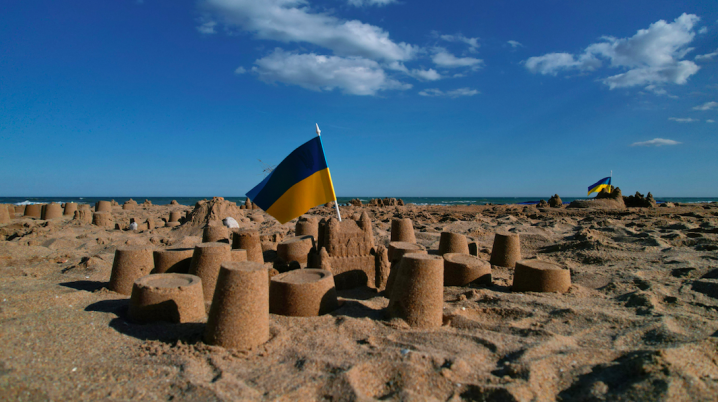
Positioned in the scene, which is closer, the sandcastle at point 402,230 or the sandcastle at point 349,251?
the sandcastle at point 349,251

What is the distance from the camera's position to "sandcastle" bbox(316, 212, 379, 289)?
515cm

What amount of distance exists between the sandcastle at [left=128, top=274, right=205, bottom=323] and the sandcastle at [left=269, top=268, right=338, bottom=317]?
85 centimetres

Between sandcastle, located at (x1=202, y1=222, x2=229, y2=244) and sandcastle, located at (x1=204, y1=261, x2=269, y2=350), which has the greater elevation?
sandcastle, located at (x1=202, y1=222, x2=229, y2=244)

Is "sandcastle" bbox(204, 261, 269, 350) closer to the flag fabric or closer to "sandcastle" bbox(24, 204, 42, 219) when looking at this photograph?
Answer: the flag fabric

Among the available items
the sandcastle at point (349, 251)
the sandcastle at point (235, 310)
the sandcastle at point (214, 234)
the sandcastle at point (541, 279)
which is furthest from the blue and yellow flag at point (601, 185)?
the sandcastle at point (235, 310)

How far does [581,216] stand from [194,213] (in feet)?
52.8

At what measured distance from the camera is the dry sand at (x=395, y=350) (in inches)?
→ 96.6

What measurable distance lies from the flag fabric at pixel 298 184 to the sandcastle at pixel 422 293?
7.68ft

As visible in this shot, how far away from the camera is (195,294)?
3.74 m

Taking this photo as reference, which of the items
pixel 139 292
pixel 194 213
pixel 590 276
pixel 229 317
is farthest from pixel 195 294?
pixel 194 213

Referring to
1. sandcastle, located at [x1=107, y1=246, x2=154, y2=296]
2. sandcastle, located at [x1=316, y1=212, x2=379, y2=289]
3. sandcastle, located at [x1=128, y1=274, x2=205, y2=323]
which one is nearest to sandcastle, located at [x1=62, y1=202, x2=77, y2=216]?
sandcastle, located at [x1=107, y1=246, x2=154, y2=296]

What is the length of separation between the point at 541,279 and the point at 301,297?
11.2 ft

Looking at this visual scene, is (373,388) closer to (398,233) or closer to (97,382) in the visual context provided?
(97,382)

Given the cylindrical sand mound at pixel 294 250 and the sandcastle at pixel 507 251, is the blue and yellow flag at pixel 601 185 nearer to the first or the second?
the sandcastle at pixel 507 251
